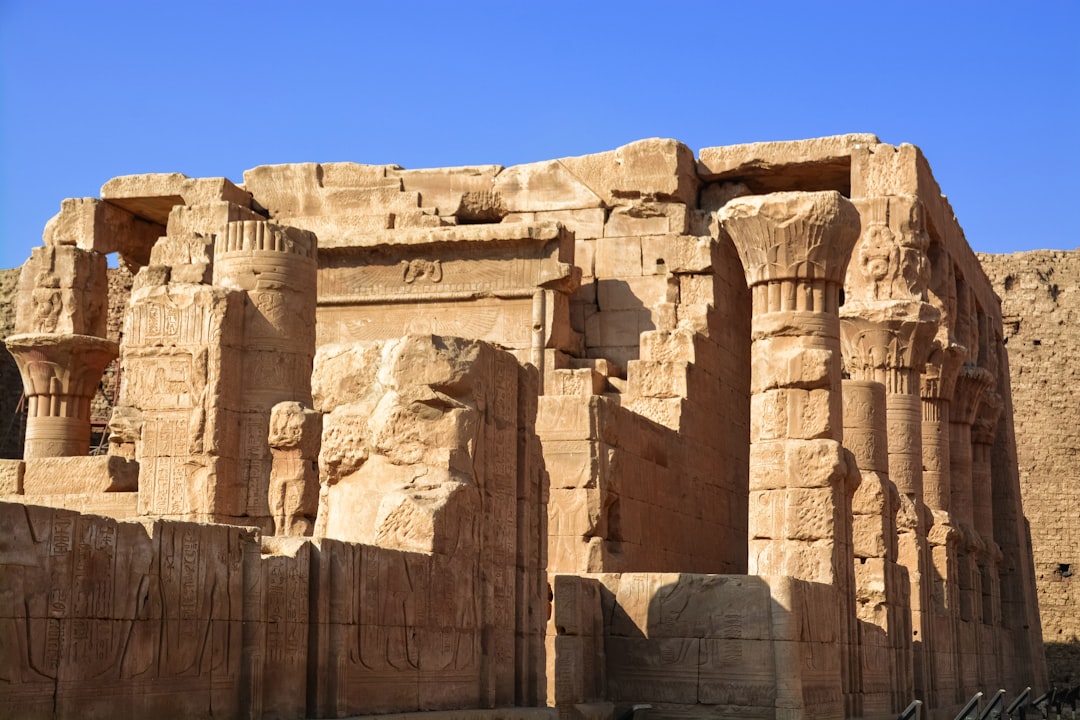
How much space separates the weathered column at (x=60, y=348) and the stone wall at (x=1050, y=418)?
20285mm

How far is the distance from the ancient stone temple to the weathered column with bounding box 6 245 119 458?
47 mm

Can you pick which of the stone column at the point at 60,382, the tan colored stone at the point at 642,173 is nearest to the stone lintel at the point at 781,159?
the tan colored stone at the point at 642,173

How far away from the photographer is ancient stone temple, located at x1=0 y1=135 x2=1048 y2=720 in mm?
7812

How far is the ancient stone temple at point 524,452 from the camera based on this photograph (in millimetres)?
7812

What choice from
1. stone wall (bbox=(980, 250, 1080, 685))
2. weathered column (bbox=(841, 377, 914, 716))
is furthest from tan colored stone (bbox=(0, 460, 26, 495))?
stone wall (bbox=(980, 250, 1080, 685))

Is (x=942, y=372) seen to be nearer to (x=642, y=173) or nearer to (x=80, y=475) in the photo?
(x=642, y=173)

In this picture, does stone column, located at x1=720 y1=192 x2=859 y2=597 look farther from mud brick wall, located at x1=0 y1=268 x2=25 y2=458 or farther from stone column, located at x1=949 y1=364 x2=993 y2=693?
mud brick wall, located at x1=0 y1=268 x2=25 y2=458

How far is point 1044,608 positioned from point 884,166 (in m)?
16.9

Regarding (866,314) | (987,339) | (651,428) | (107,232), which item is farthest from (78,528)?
(987,339)

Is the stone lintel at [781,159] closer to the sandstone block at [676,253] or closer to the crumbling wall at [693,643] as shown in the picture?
the sandstone block at [676,253]

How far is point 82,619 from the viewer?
661 centimetres

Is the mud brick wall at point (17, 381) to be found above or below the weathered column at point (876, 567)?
above

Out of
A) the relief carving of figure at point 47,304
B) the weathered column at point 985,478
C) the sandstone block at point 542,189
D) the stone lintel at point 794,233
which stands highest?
the sandstone block at point 542,189

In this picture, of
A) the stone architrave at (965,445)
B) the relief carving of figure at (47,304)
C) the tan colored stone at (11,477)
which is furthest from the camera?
the stone architrave at (965,445)
